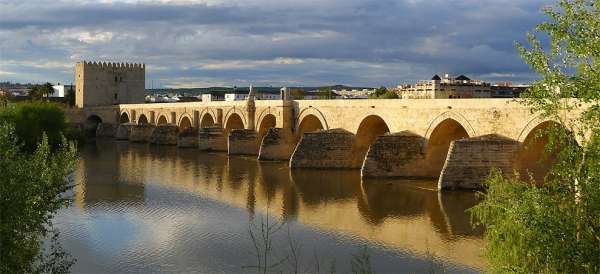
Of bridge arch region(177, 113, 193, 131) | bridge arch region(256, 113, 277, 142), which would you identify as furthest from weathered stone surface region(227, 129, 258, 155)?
bridge arch region(177, 113, 193, 131)

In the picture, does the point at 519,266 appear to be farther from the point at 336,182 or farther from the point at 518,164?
the point at 336,182

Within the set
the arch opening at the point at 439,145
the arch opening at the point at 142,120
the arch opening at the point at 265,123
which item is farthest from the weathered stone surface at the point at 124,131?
the arch opening at the point at 439,145

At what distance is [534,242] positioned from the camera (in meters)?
5.79

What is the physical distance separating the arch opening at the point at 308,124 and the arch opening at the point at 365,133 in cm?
336

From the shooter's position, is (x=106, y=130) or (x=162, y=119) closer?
(x=162, y=119)

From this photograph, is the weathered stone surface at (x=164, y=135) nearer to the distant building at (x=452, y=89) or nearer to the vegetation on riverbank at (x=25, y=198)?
the distant building at (x=452, y=89)

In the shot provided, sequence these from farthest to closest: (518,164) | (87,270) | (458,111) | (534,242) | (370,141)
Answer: (370,141), (458,111), (518,164), (87,270), (534,242)

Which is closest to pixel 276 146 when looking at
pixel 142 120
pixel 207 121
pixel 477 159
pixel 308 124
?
pixel 308 124

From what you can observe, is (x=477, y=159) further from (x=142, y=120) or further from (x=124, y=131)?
(x=142, y=120)

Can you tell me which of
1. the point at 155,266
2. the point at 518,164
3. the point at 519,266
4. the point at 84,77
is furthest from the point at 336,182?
the point at 84,77

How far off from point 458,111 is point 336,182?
4127 millimetres

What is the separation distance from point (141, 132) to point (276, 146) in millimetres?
16891

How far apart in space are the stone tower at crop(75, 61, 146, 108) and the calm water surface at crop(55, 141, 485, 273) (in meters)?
27.4

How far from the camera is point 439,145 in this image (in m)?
19.7
